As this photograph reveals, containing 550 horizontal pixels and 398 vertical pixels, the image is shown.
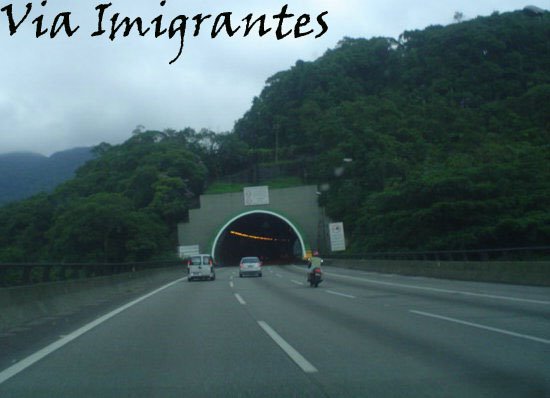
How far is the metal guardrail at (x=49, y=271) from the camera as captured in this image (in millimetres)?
12547

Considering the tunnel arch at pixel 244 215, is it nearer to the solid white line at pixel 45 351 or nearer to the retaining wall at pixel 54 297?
the retaining wall at pixel 54 297

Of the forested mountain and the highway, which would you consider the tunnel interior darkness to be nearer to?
the forested mountain

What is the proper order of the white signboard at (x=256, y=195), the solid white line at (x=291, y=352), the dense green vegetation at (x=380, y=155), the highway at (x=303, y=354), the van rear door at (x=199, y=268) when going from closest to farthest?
the highway at (x=303, y=354) < the solid white line at (x=291, y=352) < the van rear door at (x=199, y=268) < the dense green vegetation at (x=380, y=155) < the white signboard at (x=256, y=195)

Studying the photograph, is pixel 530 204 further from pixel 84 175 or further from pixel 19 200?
pixel 84 175

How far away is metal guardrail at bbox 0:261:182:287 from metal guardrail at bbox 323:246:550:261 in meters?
15.2

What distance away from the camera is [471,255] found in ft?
142

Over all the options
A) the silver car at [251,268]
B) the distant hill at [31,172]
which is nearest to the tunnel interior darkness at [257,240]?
Answer: the distant hill at [31,172]

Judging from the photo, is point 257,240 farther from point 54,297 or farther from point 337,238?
point 54,297

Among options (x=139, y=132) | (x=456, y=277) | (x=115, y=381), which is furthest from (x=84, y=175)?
(x=115, y=381)

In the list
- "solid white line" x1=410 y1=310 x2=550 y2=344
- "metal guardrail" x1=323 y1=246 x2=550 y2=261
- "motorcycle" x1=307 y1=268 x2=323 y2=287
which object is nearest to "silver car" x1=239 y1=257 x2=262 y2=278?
"metal guardrail" x1=323 y1=246 x2=550 y2=261

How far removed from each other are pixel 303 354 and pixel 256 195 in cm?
5997

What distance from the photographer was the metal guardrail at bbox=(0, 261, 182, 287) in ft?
41.2

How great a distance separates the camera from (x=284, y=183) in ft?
283

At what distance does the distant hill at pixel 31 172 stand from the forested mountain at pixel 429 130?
102ft
